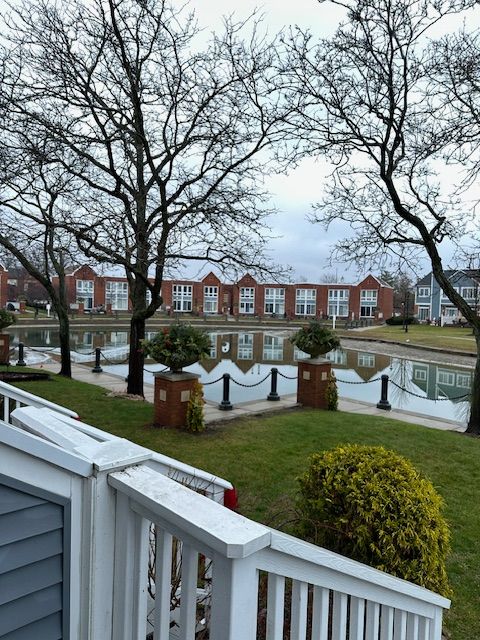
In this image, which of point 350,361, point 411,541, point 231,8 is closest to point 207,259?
point 231,8

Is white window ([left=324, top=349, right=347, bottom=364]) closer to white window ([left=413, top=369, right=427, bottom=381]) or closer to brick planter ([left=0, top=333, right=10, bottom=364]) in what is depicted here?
white window ([left=413, top=369, right=427, bottom=381])

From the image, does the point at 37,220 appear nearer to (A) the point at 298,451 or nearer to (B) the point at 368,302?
(A) the point at 298,451

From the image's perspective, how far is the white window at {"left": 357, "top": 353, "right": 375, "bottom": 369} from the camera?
62.0 ft

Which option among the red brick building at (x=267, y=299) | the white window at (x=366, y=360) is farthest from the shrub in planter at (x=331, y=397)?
the red brick building at (x=267, y=299)

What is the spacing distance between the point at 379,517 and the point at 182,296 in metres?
58.8

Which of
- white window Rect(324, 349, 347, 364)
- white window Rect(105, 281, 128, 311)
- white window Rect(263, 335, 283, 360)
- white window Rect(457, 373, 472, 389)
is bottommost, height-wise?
white window Rect(457, 373, 472, 389)

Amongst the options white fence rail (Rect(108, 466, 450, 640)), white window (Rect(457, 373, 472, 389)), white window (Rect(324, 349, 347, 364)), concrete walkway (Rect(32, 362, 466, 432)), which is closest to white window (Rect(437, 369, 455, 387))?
white window (Rect(457, 373, 472, 389))

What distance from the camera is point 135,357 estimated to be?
9.86 metres

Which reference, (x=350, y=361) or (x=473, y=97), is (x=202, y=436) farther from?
(x=350, y=361)

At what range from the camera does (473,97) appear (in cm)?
786

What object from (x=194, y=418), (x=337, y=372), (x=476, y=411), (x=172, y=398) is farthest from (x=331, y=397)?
(x=337, y=372)

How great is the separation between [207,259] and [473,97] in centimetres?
570

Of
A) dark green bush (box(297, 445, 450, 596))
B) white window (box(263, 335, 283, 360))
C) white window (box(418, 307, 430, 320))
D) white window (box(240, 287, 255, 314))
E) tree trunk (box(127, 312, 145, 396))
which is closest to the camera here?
dark green bush (box(297, 445, 450, 596))

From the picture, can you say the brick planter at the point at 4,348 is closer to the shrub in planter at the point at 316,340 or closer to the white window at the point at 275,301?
the shrub in planter at the point at 316,340
